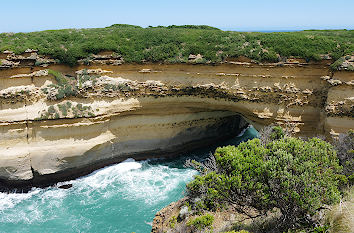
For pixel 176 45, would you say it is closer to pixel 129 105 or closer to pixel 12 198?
pixel 129 105

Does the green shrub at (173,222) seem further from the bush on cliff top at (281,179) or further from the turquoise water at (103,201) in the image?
the turquoise water at (103,201)

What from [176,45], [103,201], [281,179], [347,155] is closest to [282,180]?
[281,179]

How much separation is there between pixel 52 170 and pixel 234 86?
16324 mm

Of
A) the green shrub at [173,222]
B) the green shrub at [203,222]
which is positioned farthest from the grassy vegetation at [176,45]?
the green shrub at [203,222]

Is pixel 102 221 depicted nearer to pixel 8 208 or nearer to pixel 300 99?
pixel 8 208

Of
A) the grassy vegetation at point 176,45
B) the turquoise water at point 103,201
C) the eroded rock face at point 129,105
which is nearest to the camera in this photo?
the turquoise water at point 103,201

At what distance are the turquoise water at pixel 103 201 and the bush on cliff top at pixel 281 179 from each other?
872 centimetres

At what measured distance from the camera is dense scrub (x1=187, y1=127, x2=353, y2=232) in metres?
9.74

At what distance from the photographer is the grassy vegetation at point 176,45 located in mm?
22719

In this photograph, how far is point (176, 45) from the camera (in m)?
26.0

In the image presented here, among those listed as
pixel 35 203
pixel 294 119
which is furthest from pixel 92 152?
pixel 294 119

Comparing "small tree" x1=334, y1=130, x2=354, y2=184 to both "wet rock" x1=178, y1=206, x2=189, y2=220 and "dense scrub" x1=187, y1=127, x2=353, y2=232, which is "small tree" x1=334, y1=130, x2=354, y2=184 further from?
"wet rock" x1=178, y1=206, x2=189, y2=220

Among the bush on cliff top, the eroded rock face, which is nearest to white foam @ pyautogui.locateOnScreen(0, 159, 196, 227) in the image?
the eroded rock face

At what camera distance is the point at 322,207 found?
32.9ft
